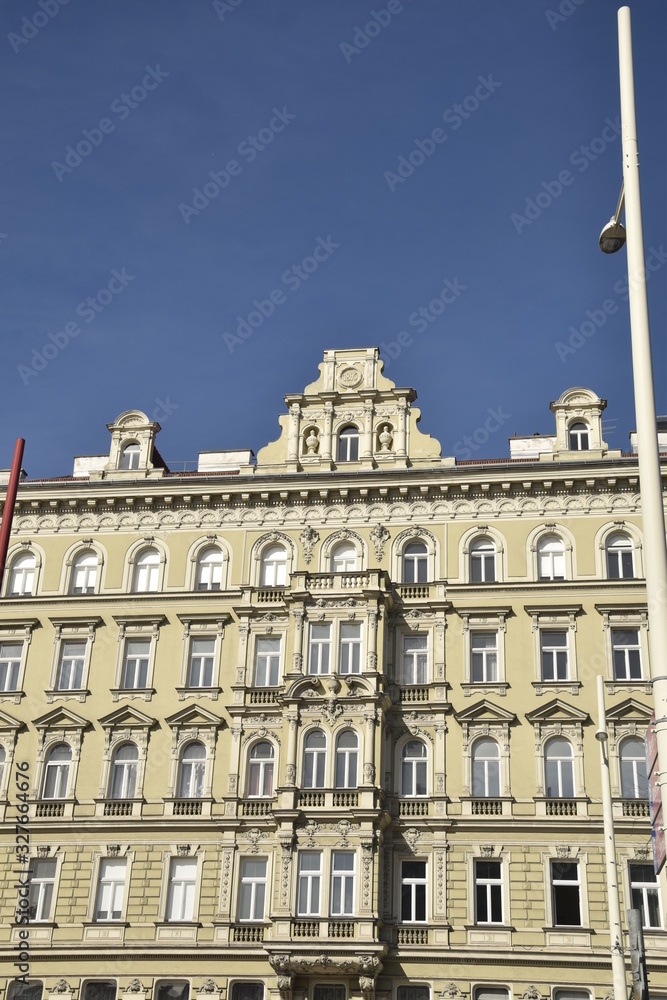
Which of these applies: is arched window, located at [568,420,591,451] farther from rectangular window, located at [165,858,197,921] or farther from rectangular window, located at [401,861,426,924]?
rectangular window, located at [165,858,197,921]

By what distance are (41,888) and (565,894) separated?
57.7ft

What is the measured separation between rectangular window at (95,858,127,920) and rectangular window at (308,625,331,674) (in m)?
9.24

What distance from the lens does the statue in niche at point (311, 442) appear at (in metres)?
48.2

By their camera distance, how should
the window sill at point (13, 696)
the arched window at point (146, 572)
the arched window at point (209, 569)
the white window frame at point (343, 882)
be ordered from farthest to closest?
1. the arched window at point (146, 572)
2. the arched window at point (209, 569)
3. the window sill at point (13, 696)
4. the white window frame at point (343, 882)

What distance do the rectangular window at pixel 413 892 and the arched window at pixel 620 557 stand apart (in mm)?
12086

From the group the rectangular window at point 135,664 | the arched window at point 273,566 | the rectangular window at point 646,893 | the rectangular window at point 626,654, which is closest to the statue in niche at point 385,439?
the arched window at point 273,566

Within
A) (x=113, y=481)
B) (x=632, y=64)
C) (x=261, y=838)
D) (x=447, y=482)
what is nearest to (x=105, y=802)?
(x=261, y=838)

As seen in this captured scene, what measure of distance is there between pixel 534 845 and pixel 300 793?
25.5 ft

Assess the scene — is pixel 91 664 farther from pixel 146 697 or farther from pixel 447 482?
pixel 447 482

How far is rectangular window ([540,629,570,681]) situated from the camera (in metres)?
43.0

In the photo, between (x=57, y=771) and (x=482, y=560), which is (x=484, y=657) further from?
(x=57, y=771)

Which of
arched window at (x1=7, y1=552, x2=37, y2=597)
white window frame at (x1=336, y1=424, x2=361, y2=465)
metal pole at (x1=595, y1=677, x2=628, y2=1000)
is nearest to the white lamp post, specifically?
metal pole at (x1=595, y1=677, x2=628, y2=1000)

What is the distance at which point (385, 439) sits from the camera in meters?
47.8

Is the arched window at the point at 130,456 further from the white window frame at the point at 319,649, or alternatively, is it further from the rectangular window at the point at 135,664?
the white window frame at the point at 319,649
